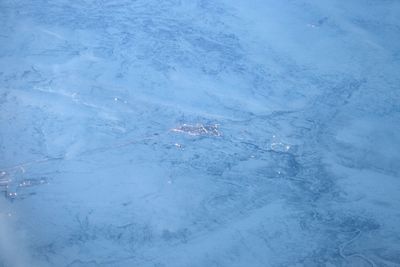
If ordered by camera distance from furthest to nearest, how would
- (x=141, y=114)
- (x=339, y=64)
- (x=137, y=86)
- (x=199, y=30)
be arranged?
(x=199, y=30), (x=339, y=64), (x=137, y=86), (x=141, y=114)

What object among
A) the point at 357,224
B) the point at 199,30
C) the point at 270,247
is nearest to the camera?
the point at 270,247

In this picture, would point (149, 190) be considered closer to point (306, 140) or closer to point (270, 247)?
point (270, 247)

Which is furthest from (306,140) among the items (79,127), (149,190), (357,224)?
(79,127)

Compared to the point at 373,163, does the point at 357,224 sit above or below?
below

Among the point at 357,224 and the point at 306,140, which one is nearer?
the point at 357,224

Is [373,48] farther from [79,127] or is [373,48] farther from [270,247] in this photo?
[79,127]

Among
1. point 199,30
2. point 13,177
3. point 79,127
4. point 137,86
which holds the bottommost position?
point 13,177

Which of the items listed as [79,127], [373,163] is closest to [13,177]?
[79,127]
